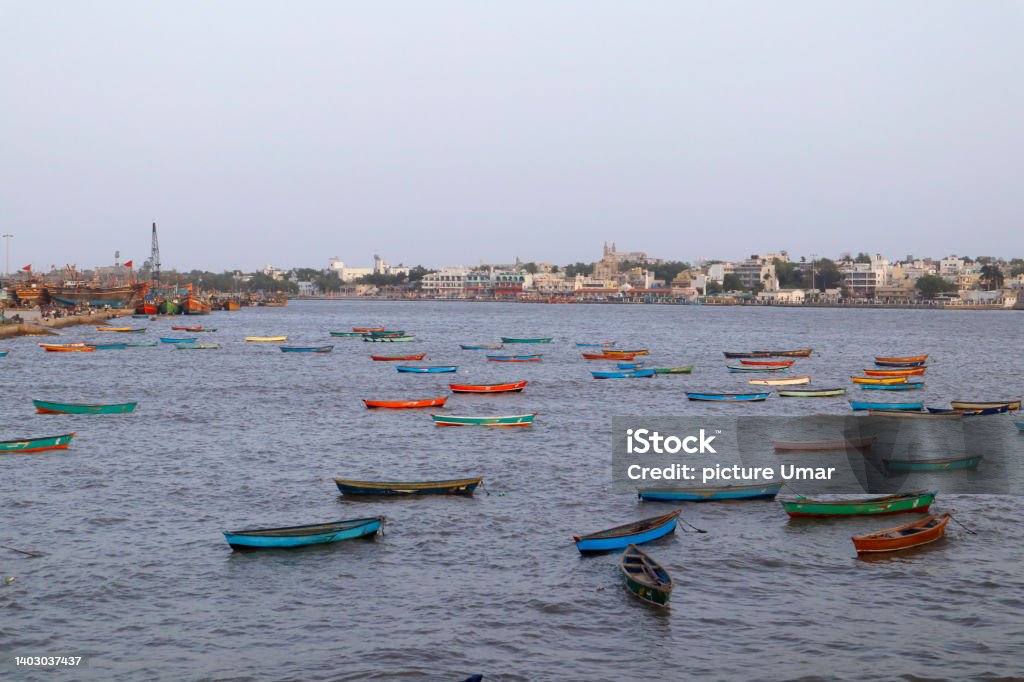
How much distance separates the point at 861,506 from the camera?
996 inches

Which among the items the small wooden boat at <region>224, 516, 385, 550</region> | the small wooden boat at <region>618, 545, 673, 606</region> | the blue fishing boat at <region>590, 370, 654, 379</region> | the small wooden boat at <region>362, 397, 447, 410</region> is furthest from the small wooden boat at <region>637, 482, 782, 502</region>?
the blue fishing boat at <region>590, 370, 654, 379</region>

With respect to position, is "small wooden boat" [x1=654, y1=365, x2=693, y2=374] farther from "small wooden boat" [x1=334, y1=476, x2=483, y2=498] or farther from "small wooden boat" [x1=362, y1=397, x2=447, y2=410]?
"small wooden boat" [x1=334, y1=476, x2=483, y2=498]

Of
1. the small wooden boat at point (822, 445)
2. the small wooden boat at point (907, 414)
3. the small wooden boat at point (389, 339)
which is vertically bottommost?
the small wooden boat at point (907, 414)

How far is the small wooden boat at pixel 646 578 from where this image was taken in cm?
1914

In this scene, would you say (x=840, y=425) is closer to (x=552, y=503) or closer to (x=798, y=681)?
(x=552, y=503)

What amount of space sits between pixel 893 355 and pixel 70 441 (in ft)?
222

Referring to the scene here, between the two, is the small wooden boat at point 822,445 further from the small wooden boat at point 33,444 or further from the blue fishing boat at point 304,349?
the blue fishing boat at point 304,349

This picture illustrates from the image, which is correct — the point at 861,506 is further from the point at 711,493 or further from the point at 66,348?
the point at 66,348

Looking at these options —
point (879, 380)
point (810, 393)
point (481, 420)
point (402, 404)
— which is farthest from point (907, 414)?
point (402, 404)

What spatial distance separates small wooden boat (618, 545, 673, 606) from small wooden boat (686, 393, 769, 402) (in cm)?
2986

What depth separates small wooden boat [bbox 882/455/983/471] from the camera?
30750 mm

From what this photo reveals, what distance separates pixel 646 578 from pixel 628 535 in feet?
9.43

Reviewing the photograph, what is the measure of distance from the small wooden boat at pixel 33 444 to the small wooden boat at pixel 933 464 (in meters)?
26.6

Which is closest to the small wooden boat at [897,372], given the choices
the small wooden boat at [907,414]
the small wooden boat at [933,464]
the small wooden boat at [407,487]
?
the small wooden boat at [907,414]
